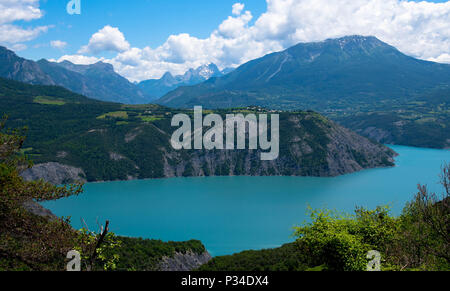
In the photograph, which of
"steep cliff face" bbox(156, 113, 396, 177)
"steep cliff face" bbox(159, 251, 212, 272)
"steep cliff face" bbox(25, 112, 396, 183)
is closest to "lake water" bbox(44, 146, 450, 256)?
"steep cliff face" bbox(156, 113, 396, 177)

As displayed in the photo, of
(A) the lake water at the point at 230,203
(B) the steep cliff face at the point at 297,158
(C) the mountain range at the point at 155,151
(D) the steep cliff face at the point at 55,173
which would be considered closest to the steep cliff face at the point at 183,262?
(A) the lake water at the point at 230,203

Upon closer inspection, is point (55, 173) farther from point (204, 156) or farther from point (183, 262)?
point (183, 262)

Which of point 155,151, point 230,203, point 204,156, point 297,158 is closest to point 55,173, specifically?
point 155,151

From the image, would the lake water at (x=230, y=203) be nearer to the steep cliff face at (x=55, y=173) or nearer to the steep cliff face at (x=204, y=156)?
the steep cliff face at (x=204, y=156)

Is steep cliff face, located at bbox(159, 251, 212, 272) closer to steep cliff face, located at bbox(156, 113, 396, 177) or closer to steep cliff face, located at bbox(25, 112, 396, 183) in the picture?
steep cliff face, located at bbox(25, 112, 396, 183)

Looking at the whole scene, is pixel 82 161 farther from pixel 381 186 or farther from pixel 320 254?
pixel 320 254
